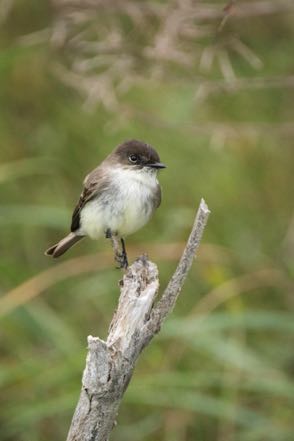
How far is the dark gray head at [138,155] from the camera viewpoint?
4945 millimetres

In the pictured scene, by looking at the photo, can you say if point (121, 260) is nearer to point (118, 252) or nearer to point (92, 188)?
point (118, 252)

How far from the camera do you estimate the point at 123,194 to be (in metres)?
4.96

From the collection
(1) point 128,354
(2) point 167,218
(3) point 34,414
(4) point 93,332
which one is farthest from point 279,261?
(1) point 128,354

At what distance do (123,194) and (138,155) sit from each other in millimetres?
190

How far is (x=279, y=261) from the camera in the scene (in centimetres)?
712

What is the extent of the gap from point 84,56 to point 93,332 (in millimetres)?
1865

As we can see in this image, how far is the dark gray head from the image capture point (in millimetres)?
4945

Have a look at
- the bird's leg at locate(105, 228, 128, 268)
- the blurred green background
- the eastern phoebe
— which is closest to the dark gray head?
the eastern phoebe

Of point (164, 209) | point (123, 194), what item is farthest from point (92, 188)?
point (164, 209)

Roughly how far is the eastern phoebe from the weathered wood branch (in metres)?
1.40

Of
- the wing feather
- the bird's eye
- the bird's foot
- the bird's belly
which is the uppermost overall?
the bird's eye

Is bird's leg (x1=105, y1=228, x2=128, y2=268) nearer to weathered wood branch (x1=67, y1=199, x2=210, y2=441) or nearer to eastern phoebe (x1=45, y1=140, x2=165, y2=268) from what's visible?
eastern phoebe (x1=45, y1=140, x2=165, y2=268)

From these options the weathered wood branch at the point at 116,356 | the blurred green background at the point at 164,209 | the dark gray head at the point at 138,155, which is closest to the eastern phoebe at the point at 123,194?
the dark gray head at the point at 138,155

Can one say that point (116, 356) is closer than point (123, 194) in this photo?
Yes
